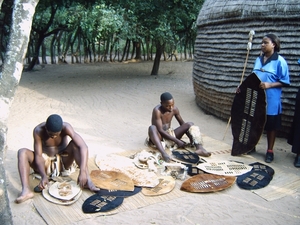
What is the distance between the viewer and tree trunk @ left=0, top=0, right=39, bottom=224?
2407mm

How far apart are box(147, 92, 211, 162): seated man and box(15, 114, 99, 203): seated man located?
1.15 m

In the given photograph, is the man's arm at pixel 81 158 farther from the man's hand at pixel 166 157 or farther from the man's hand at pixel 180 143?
the man's hand at pixel 180 143

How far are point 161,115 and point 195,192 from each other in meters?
1.38

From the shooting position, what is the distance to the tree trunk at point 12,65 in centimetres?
241

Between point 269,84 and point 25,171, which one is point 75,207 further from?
point 269,84

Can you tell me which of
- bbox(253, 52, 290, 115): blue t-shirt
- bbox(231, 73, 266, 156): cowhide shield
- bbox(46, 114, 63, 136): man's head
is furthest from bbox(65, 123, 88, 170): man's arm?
bbox(253, 52, 290, 115): blue t-shirt

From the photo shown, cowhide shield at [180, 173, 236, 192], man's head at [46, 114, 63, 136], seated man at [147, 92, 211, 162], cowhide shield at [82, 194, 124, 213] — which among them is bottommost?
cowhide shield at [82, 194, 124, 213]

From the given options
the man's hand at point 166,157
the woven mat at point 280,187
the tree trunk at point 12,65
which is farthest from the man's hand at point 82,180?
the woven mat at point 280,187

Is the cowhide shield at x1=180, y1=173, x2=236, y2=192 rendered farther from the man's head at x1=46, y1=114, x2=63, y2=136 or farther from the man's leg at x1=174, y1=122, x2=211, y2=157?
the man's head at x1=46, y1=114, x2=63, y2=136

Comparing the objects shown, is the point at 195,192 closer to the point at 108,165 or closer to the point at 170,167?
the point at 170,167

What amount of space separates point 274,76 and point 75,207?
286cm

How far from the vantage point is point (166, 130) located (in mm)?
4457

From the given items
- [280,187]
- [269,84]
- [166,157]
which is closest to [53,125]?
[166,157]

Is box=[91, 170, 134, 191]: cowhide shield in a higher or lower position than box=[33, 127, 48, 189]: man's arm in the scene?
lower
